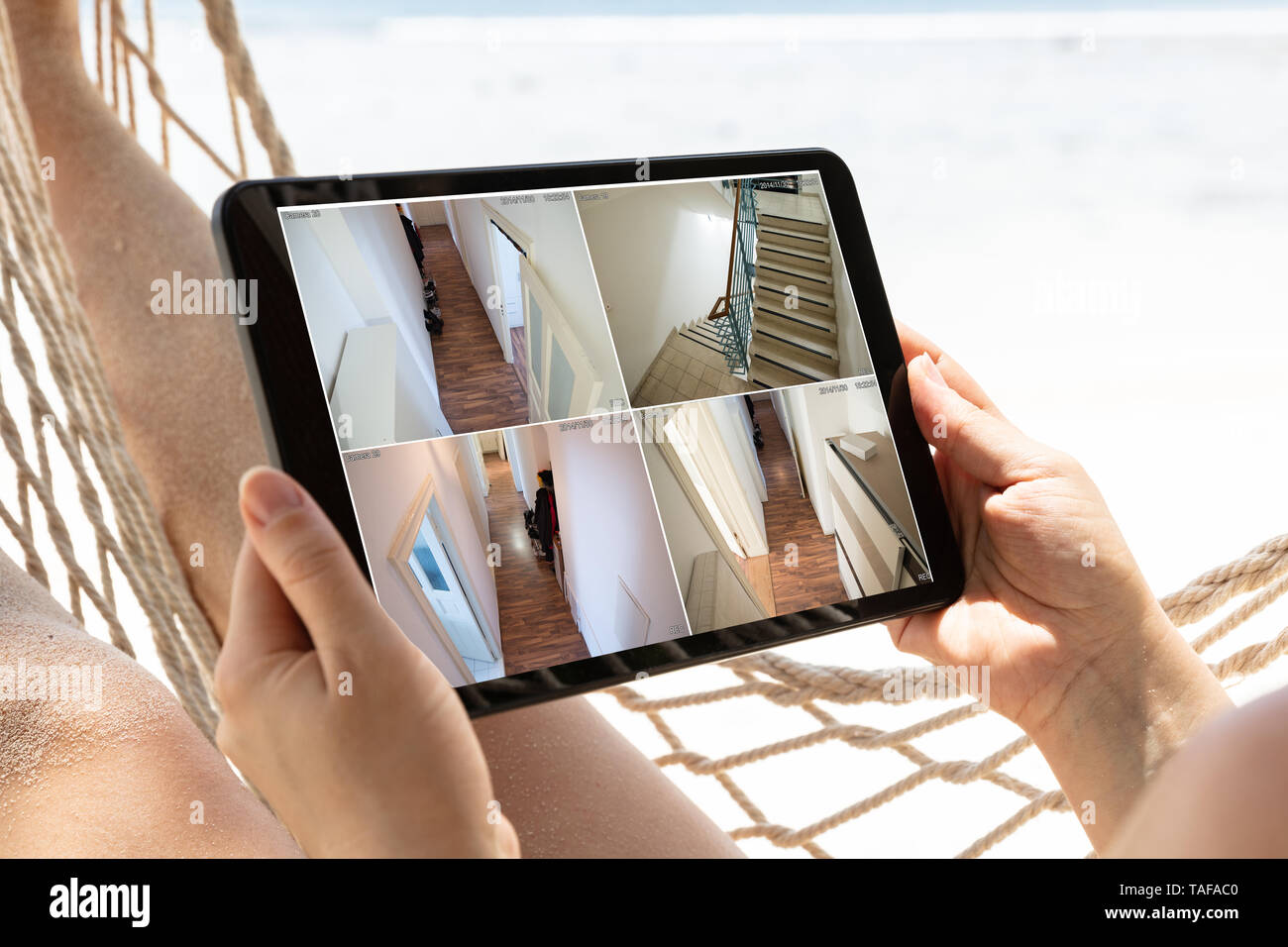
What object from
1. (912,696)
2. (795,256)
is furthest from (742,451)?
(912,696)

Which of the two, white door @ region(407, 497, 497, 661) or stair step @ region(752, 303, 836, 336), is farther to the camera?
stair step @ region(752, 303, 836, 336)

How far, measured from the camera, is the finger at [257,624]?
0.98ft

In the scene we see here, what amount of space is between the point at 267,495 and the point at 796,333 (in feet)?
1.05

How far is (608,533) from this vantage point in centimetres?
42

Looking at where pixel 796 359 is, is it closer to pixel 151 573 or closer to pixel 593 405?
pixel 593 405

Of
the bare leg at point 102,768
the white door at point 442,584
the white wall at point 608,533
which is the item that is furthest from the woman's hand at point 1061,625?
the bare leg at point 102,768

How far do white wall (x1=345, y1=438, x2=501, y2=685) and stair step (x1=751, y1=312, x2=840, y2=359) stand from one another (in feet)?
0.67

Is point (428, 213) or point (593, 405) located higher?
point (428, 213)

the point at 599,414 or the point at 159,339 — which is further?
the point at 159,339

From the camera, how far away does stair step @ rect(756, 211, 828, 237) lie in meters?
0.50

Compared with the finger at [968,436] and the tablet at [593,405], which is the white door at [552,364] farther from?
the finger at [968,436]

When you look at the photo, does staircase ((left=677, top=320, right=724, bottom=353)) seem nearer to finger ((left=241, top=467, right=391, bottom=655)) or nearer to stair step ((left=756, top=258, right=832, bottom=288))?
stair step ((left=756, top=258, right=832, bottom=288))

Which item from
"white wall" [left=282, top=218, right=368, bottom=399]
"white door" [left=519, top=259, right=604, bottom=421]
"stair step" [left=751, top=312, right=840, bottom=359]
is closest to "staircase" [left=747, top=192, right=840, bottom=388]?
"stair step" [left=751, top=312, right=840, bottom=359]

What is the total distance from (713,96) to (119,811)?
3.34 meters
